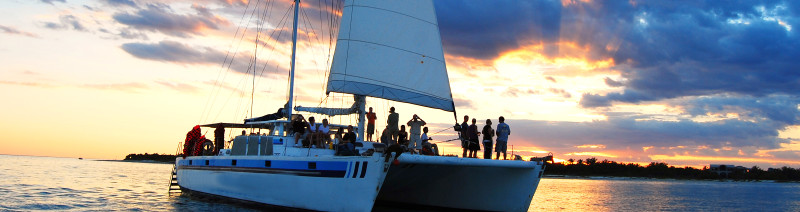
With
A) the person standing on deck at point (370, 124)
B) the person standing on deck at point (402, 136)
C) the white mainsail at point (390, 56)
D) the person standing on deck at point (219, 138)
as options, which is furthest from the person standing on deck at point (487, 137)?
the person standing on deck at point (219, 138)

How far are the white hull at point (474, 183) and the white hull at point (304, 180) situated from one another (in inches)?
85.9

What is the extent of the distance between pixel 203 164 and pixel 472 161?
11176 millimetres

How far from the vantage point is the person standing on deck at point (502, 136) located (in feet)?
62.6

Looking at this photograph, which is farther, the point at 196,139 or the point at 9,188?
the point at 9,188

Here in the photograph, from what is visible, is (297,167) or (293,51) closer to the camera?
(297,167)

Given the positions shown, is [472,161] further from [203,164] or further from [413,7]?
[203,164]

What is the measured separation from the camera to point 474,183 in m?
19.8

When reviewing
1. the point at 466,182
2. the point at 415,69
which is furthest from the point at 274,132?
the point at 466,182

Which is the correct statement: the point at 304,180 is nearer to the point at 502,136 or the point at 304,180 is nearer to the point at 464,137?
the point at 464,137

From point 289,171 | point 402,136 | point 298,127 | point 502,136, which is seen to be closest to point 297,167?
point 289,171

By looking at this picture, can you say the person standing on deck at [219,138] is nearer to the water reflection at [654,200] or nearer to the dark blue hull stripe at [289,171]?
the dark blue hull stripe at [289,171]

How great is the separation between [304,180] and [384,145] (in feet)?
8.02

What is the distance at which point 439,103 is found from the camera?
2036 cm

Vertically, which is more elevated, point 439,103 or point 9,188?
point 439,103
